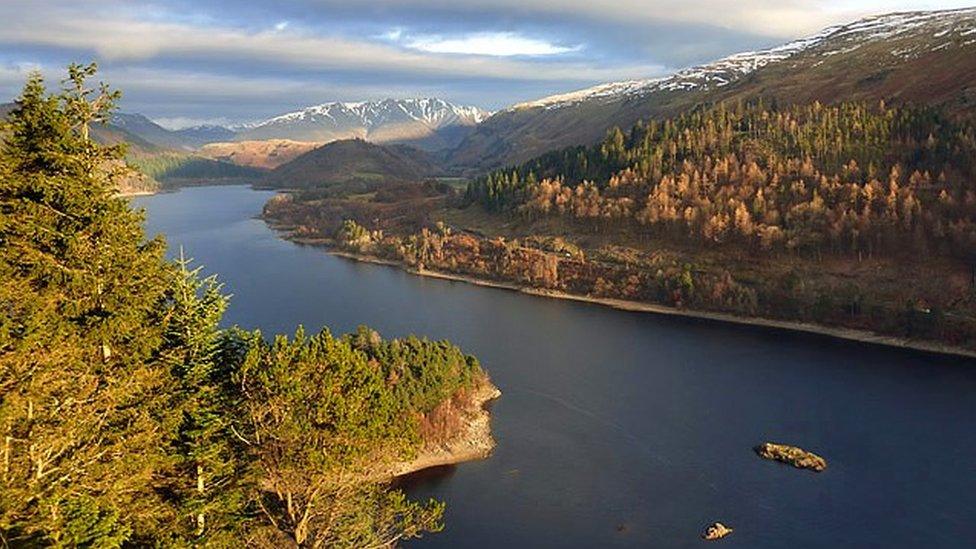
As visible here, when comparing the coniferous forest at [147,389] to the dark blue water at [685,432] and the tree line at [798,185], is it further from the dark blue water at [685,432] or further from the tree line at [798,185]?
the tree line at [798,185]

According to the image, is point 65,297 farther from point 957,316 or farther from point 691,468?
point 957,316

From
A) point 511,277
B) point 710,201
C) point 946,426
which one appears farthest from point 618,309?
point 946,426

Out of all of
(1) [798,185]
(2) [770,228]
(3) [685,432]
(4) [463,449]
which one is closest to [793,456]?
(3) [685,432]

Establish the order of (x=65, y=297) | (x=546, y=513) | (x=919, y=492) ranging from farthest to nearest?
(x=919, y=492) < (x=546, y=513) < (x=65, y=297)

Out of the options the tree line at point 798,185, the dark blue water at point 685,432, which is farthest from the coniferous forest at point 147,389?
the tree line at point 798,185

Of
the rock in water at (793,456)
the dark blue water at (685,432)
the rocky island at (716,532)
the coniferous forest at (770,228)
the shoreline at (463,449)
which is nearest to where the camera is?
the rocky island at (716,532)

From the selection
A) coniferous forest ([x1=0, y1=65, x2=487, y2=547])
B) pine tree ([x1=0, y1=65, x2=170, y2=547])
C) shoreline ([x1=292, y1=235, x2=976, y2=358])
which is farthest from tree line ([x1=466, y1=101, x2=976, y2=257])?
pine tree ([x1=0, y1=65, x2=170, y2=547])
